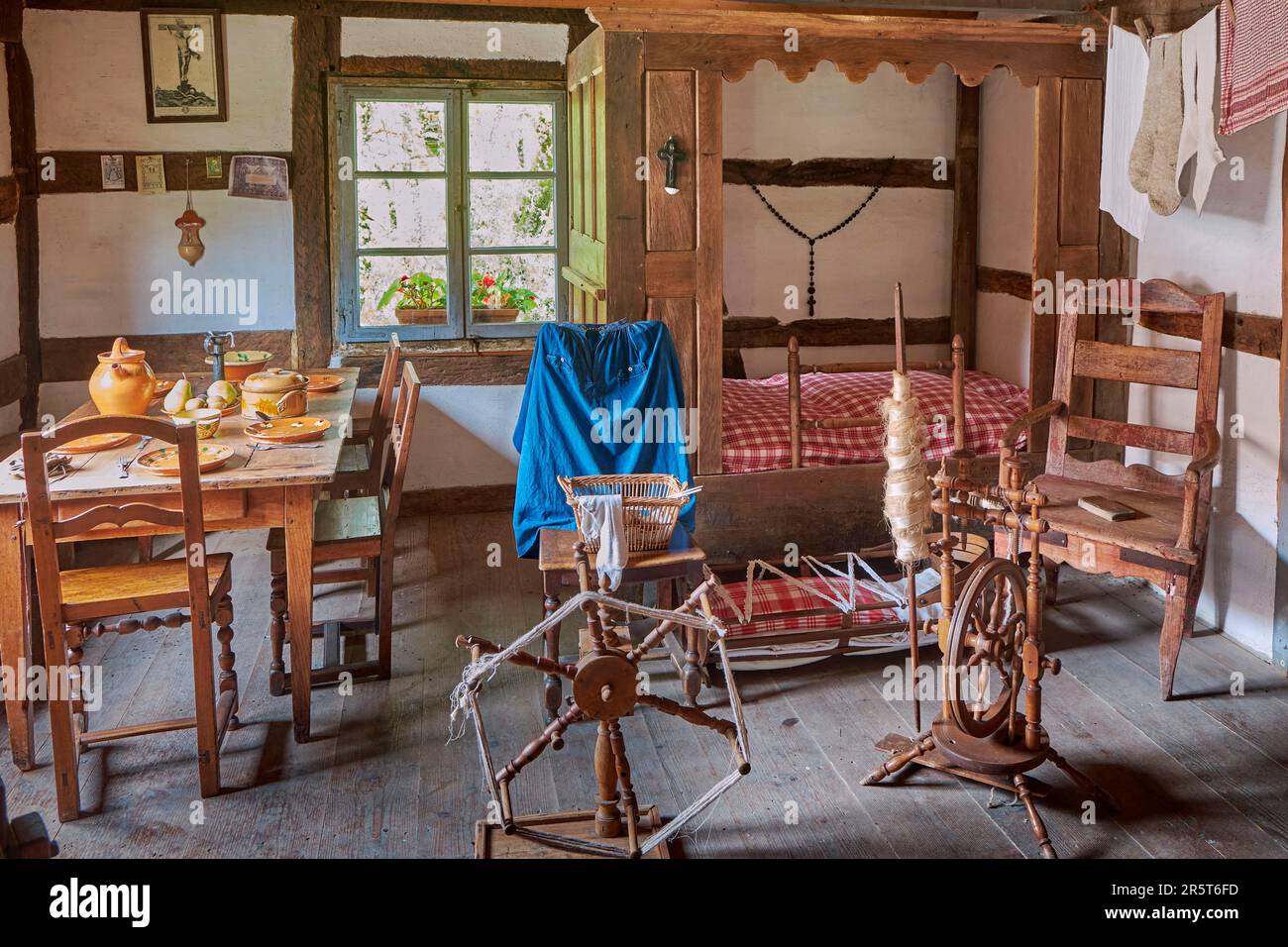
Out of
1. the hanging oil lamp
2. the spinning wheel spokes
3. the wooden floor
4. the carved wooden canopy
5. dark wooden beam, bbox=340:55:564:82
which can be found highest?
dark wooden beam, bbox=340:55:564:82

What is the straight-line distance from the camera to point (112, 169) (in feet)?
20.2

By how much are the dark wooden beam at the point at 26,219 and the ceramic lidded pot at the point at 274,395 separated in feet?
6.94

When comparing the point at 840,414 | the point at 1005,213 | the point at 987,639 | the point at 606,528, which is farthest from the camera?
the point at 1005,213

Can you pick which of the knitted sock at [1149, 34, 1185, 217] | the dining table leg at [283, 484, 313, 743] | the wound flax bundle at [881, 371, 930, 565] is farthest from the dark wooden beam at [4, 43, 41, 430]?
the knitted sock at [1149, 34, 1185, 217]

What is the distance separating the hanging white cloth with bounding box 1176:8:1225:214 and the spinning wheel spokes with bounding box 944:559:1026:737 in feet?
6.93

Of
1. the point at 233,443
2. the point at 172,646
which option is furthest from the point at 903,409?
the point at 172,646

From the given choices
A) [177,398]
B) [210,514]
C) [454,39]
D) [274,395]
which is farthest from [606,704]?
[454,39]

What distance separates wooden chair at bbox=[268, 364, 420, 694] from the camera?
4320 mm

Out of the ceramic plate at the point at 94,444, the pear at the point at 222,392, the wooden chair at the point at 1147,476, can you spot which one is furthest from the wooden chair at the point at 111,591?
the wooden chair at the point at 1147,476

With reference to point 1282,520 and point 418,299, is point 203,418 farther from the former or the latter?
point 1282,520

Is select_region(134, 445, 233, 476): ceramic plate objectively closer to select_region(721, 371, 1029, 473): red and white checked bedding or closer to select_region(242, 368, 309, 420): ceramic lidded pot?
select_region(242, 368, 309, 420): ceramic lidded pot

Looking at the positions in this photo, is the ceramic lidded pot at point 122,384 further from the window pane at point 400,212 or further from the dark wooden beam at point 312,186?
the window pane at point 400,212

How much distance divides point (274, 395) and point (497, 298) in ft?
7.20

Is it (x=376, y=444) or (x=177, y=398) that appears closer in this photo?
(x=177, y=398)
